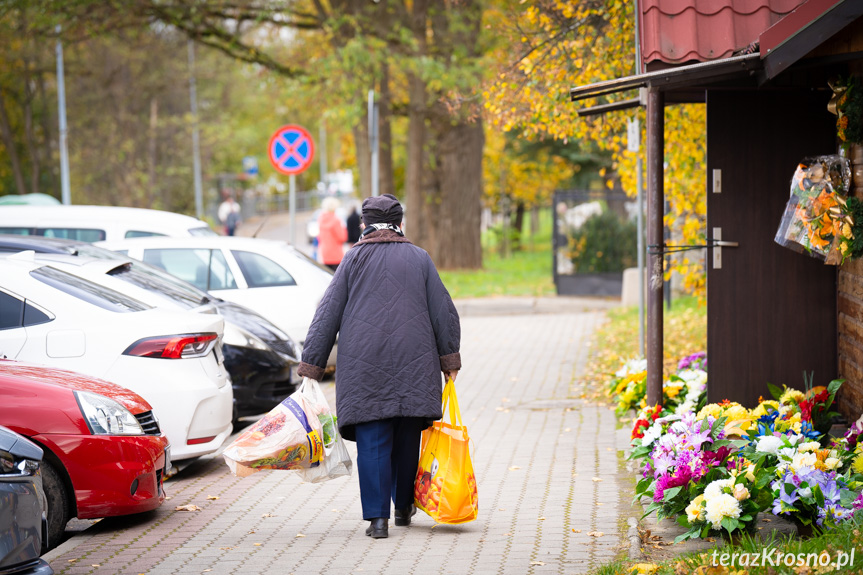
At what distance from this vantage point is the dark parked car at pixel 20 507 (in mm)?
3965

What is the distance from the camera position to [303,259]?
11344mm

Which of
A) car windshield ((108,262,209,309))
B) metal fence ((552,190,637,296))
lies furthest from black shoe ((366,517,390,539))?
metal fence ((552,190,637,296))

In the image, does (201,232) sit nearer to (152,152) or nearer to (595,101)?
(595,101)

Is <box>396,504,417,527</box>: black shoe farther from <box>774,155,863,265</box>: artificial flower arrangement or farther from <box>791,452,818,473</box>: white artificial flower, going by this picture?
<box>774,155,863,265</box>: artificial flower arrangement

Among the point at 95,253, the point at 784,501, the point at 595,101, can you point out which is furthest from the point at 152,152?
the point at 784,501

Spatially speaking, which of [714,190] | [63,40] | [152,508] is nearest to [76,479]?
[152,508]

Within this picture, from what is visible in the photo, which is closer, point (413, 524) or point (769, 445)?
point (769, 445)

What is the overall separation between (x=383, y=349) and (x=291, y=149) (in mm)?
10535

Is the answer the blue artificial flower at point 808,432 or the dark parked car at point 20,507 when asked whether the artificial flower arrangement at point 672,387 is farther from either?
the dark parked car at point 20,507

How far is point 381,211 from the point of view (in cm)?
554

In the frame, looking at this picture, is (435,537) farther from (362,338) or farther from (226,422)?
(226,422)

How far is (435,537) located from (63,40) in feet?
58.5

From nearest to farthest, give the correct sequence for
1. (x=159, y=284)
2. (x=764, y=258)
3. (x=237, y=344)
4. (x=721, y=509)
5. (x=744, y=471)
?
(x=721, y=509), (x=744, y=471), (x=764, y=258), (x=159, y=284), (x=237, y=344)

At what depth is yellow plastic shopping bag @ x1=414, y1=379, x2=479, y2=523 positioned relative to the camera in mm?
5414
